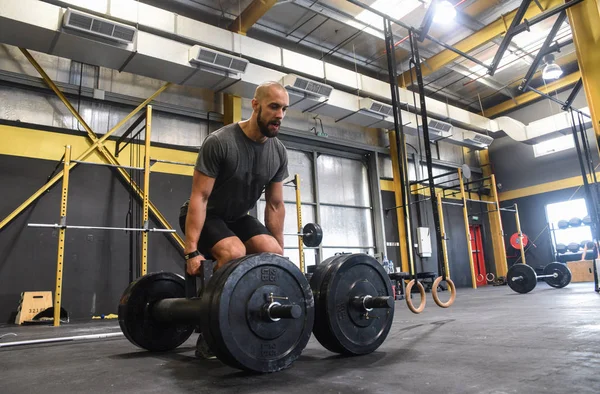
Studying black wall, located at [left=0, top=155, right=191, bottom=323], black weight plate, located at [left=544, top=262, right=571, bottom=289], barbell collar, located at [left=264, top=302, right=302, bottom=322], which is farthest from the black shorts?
black weight plate, located at [left=544, top=262, right=571, bottom=289]

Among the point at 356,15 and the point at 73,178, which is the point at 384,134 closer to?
the point at 356,15

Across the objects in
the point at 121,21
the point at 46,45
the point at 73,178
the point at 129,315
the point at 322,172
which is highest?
the point at 121,21

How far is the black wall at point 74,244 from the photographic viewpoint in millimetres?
4434

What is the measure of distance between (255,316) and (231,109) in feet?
17.2

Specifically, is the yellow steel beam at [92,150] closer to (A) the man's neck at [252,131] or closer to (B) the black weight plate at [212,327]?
(A) the man's neck at [252,131]

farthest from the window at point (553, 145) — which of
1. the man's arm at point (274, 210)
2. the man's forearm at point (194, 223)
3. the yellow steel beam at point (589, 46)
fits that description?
the man's forearm at point (194, 223)

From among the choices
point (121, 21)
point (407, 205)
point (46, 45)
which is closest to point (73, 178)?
point (46, 45)

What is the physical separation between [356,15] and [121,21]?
342cm

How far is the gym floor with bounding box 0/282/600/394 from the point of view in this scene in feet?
3.17

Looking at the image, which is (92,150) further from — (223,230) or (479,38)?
(479,38)

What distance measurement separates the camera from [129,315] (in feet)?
5.83

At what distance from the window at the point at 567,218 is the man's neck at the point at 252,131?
931cm

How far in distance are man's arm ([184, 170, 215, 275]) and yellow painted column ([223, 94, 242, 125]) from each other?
4612mm

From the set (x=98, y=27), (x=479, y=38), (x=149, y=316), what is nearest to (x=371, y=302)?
(x=149, y=316)
